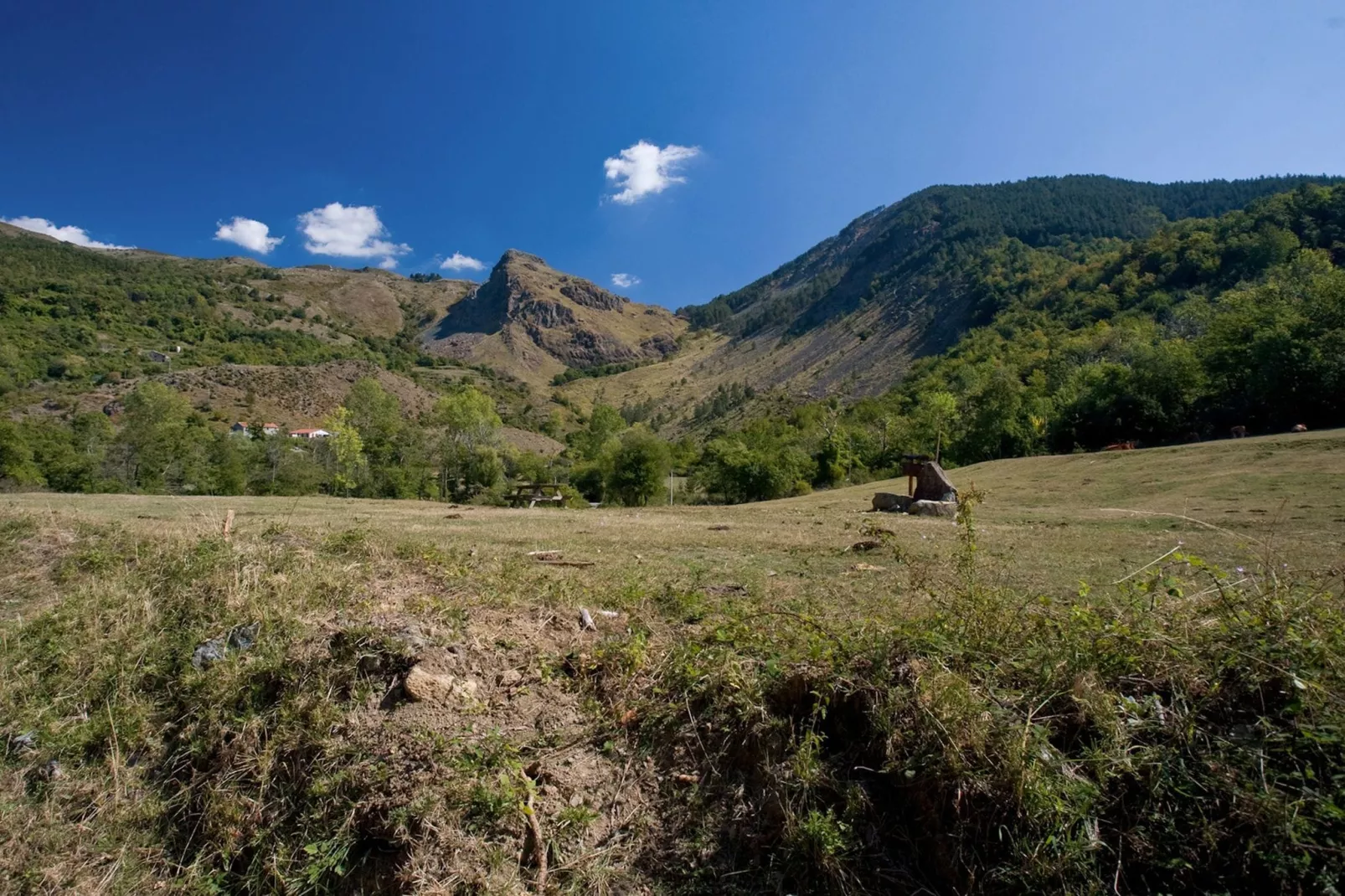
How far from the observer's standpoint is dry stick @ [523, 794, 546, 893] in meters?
3.33

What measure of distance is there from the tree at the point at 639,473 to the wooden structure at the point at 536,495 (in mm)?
8771

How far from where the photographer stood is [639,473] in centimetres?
5756

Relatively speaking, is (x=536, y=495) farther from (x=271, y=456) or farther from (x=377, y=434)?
(x=271, y=456)

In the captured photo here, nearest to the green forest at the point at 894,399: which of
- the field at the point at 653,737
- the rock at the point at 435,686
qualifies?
the field at the point at 653,737

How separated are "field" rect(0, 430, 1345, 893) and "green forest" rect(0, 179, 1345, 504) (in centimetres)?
5113

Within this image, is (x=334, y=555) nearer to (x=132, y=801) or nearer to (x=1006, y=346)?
(x=132, y=801)

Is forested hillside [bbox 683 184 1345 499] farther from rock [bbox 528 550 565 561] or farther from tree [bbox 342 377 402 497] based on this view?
rock [bbox 528 550 565 561]

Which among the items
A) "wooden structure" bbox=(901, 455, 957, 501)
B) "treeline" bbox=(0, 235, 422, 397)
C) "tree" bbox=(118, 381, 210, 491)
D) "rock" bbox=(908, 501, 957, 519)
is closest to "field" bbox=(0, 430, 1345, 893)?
"rock" bbox=(908, 501, 957, 519)

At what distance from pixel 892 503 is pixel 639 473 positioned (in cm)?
3420

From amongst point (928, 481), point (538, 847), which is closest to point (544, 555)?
point (538, 847)

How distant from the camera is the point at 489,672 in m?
4.68

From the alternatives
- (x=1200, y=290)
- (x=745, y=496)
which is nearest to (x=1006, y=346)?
(x=1200, y=290)

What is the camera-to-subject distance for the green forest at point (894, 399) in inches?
1823

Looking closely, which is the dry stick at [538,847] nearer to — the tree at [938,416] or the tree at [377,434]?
the tree at [377,434]
